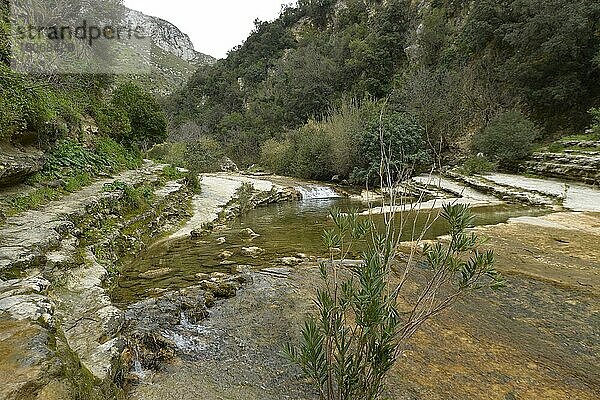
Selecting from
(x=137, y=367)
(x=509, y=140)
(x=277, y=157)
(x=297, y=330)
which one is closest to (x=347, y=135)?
(x=277, y=157)

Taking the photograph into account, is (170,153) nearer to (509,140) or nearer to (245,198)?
(245,198)

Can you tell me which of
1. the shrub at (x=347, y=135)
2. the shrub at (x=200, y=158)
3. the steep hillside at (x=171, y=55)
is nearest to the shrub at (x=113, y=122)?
the shrub at (x=200, y=158)

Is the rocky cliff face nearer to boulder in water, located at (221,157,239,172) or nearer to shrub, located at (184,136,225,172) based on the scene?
boulder in water, located at (221,157,239,172)

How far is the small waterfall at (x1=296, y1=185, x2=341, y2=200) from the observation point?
16.3m

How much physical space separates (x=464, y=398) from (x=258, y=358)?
1635 millimetres

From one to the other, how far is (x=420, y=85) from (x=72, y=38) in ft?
58.9

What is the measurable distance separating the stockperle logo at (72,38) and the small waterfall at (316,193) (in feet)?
28.5

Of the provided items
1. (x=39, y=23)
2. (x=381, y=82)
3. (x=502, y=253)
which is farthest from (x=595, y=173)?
(x=381, y=82)

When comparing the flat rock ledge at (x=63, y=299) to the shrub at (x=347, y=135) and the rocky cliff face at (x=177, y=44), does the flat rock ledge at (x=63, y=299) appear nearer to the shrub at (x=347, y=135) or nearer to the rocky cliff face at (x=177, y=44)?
the shrub at (x=347, y=135)

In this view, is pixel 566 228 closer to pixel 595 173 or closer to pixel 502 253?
pixel 502 253

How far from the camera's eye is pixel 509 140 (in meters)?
15.7

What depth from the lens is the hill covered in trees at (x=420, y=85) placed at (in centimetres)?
1739

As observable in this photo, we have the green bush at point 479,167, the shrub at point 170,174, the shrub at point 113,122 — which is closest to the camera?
the shrub at point 113,122

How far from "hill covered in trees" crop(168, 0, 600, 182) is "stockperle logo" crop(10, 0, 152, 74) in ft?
23.3
